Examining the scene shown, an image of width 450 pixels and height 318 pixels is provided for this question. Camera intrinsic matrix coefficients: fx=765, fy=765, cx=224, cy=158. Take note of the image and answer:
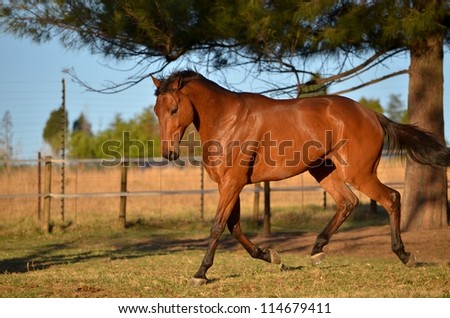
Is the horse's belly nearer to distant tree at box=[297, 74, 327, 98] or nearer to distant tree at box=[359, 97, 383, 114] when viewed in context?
distant tree at box=[297, 74, 327, 98]

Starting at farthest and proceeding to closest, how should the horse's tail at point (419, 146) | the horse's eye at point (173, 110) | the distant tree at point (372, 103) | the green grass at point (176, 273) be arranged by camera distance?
the distant tree at point (372, 103) → the horse's tail at point (419, 146) → the horse's eye at point (173, 110) → the green grass at point (176, 273)

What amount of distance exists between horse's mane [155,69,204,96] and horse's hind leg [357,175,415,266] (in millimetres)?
2355

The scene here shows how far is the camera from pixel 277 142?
28.1 ft

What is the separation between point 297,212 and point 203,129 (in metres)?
11.6

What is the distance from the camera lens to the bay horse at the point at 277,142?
8008 mm

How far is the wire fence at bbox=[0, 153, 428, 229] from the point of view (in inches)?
671

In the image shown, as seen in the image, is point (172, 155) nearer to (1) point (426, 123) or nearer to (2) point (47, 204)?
(1) point (426, 123)

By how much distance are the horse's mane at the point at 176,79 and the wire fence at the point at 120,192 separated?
6.94 metres

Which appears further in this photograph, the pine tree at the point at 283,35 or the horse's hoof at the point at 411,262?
the pine tree at the point at 283,35

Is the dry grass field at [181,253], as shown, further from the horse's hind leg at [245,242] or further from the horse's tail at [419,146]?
the horse's tail at [419,146]

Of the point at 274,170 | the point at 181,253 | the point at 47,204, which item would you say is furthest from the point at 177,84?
the point at 47,204

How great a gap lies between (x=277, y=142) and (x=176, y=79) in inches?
54.8

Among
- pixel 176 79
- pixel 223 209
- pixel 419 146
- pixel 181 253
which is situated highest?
pixel 176 79

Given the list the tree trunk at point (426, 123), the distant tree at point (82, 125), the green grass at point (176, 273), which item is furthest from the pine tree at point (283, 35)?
the distant tree at point (82, 125)
